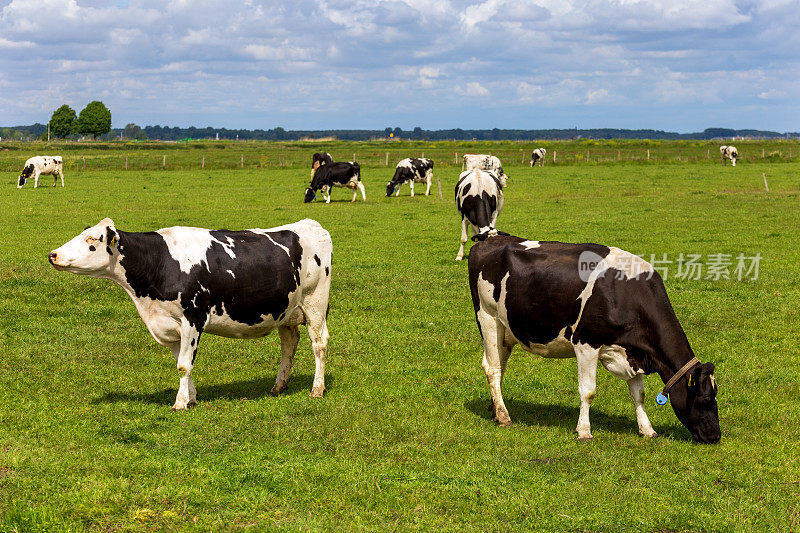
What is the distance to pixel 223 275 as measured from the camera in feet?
32.6

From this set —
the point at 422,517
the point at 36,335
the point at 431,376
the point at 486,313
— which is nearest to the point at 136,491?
the point at 422,517

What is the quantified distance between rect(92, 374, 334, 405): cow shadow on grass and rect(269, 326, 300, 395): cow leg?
0.38ft

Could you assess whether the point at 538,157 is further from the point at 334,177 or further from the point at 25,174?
the point at 25,174

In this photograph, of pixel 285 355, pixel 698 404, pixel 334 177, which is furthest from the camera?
pixel 334 177

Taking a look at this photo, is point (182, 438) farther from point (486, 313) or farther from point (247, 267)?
point (486, 313)

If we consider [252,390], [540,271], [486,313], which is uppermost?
[540,271]

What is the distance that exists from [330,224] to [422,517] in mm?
23399

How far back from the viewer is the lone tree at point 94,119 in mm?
182500

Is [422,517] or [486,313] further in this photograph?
[486,313]

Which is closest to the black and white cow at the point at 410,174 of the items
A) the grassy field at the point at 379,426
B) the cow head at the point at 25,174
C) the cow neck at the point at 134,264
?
the cow head at the point at 25,174

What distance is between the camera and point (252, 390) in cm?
1105

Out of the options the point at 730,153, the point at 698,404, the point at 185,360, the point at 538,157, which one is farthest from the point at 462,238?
the point at 730,153

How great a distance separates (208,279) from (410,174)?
33.8 meters

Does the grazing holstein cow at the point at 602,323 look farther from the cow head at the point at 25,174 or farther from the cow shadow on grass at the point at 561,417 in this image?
the cow head at the point at 25,174
